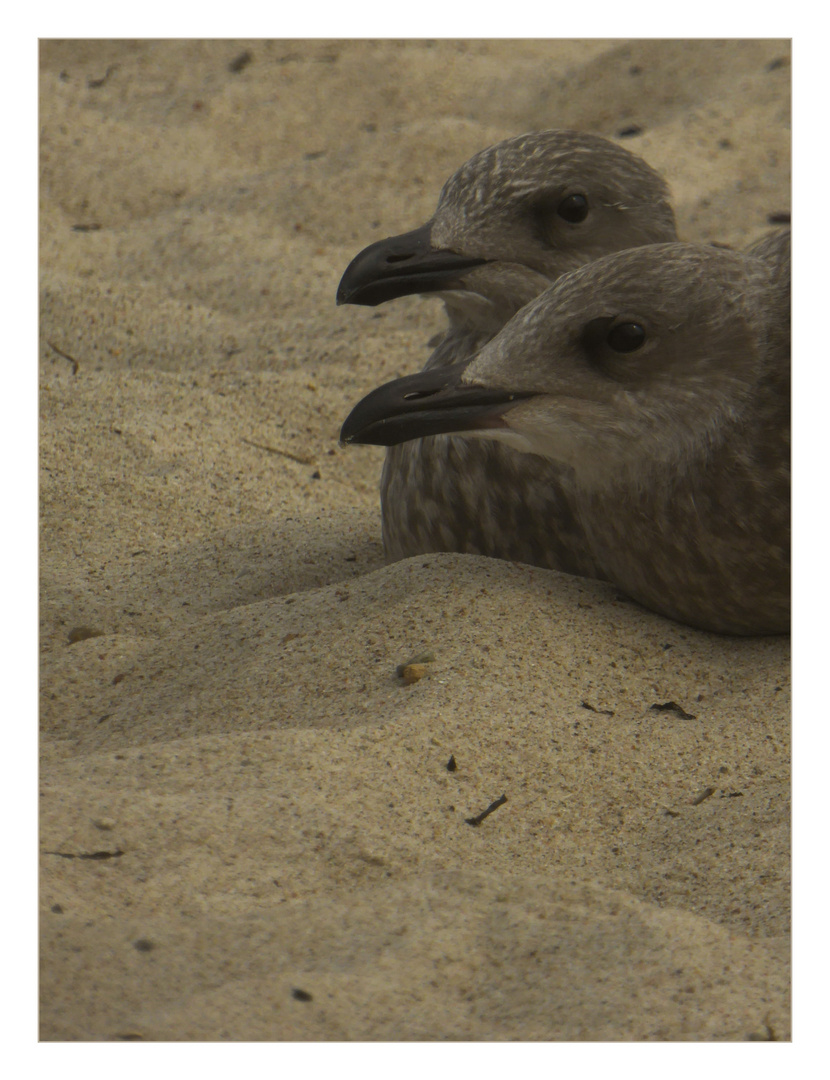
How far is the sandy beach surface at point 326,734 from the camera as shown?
1.66m

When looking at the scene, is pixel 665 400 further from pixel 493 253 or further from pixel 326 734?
pixel 326 734

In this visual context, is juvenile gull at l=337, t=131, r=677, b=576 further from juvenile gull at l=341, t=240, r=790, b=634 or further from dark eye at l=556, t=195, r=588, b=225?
juvenile gull at l=341, t=240, r=790, b=634

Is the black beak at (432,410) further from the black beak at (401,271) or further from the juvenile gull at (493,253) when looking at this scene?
the black beak at (401,271)

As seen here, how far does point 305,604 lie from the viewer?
271 cm

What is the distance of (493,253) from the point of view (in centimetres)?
301

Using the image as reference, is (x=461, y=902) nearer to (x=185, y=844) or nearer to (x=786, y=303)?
(x=185, y=844)

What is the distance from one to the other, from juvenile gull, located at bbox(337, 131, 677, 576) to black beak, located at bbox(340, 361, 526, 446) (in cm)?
39

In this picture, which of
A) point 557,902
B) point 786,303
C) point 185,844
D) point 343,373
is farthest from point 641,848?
point 343,373

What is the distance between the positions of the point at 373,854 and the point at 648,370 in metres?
1.07

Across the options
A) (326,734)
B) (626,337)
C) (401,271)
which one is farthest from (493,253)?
(326,734)

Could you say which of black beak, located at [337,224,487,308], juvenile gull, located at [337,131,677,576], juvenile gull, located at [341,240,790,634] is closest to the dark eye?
juvenile gull, located at [337,131,677,576]

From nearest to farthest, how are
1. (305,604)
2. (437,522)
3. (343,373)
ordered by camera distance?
(305,604) < (437,522) < (343,373)

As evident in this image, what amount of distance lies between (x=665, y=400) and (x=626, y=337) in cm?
14

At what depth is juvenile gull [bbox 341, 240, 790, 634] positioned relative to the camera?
2479 millimetres
